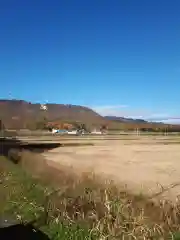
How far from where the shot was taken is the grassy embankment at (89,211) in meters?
8.93

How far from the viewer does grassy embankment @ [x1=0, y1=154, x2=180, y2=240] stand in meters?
8.93

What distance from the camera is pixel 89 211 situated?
1047 centimetres

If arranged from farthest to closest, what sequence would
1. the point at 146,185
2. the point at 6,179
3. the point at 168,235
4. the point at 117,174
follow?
the point at 117,174, the point at 6,179, the point at 146,185, the point at 168,235

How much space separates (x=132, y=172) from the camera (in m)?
21.9

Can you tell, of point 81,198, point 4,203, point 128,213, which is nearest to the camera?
point 128,213

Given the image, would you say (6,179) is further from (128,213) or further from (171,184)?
(128,213)

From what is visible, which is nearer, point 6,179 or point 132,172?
point 6,179

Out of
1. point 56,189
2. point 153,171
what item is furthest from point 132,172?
point 56,189

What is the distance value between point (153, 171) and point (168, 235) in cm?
1354

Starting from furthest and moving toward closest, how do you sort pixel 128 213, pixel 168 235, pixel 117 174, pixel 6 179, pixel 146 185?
pixel 117 174 → pixel 6 179 → pixel 146 185 → pixel 128 213 → pixel 168 235

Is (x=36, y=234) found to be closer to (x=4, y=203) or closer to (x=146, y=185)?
(x=4, y=203)

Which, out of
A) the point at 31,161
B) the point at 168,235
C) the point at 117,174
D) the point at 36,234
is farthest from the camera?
the point at 31,161

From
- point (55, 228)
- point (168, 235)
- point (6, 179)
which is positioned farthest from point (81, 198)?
point (6, 179)

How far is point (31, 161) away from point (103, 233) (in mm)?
16452
